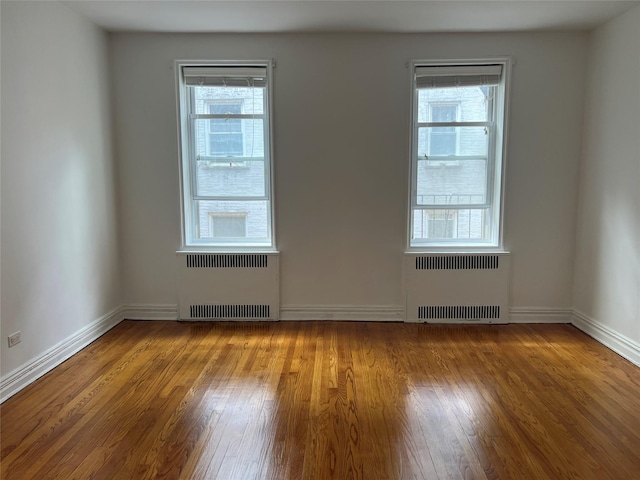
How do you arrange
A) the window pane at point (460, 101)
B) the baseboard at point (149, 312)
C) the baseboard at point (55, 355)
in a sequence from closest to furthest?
the baseboard at point (55, 355) → the window pane at point (460, 101) → the baseboard at point (149, 312)

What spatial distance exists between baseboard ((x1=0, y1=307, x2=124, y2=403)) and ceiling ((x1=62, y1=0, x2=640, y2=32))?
2.52 meters

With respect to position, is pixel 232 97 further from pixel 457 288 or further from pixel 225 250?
pixel 457 288

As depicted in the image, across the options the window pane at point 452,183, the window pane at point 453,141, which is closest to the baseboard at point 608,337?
the window pane at point 452,183

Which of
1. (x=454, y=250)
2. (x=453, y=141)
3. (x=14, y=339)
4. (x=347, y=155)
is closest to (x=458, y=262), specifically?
(x=454, y=250)

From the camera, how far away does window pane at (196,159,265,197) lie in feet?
13.2

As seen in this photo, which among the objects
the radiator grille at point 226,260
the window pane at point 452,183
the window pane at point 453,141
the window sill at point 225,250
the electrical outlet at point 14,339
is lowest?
the electrical outlet at point 14,339

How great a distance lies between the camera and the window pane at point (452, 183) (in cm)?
397

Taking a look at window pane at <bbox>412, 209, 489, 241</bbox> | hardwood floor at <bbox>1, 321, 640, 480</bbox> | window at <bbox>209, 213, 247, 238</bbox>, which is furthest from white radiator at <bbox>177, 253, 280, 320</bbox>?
window pane at <bbox>412, 209, 489, 241</bbox>

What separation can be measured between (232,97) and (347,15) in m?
1.27

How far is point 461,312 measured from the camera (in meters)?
4.00

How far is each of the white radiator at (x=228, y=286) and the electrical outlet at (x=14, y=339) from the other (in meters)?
1.46

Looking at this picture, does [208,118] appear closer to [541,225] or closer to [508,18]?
[508,18]

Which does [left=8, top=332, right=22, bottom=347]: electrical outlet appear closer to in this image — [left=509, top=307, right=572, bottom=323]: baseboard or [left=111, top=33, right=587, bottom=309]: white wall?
[left=111, top=33, right=587, bottom=309]: white wall

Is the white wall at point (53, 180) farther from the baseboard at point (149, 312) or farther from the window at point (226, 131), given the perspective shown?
the window at point (226, 131)
